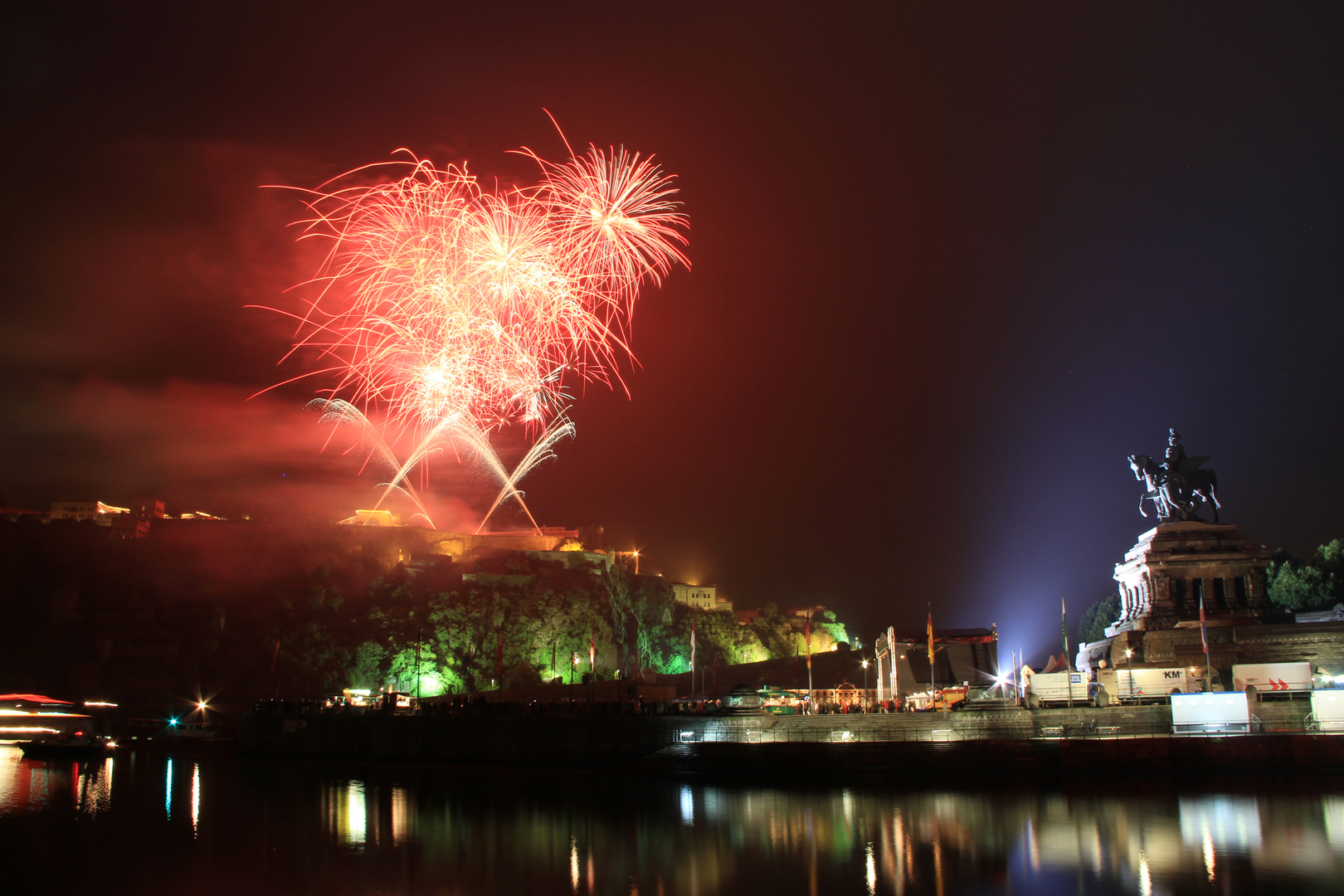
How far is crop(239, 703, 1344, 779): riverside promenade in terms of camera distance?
1143 inches

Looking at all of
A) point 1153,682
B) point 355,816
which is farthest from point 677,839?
point 1153,682

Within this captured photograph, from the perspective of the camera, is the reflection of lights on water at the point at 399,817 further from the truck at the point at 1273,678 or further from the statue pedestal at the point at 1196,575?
the statue pedestal at the point at 1196,575

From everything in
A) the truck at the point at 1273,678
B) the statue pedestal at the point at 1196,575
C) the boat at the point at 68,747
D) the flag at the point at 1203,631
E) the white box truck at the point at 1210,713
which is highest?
the statue pedestal at the point at 1196,575

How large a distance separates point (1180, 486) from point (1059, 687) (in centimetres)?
1846

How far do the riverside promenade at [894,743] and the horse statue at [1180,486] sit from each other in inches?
751

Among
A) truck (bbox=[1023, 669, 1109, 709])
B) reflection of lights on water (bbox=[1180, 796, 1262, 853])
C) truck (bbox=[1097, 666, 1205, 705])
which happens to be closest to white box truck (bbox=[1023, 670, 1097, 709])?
truck (bbox=[1023, 669, 1109, 709])

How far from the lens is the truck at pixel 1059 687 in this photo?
117 ft

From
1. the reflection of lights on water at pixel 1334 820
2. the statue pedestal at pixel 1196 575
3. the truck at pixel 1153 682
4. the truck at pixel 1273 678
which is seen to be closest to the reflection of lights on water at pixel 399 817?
the reflection of lights on water at pixel 1334 820

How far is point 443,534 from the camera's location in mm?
90000

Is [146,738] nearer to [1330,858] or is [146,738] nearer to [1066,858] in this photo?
[1066,858]

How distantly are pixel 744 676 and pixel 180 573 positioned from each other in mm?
48413

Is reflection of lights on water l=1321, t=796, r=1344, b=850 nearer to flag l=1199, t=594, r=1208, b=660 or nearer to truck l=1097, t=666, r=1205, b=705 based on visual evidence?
flag l=1199, t=594, r=1208, b=660

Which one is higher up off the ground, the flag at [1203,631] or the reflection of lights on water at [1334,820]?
the flag at [1203,631]

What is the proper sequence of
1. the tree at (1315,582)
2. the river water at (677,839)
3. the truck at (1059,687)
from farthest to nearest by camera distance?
the tree at (1315,582), the truck at (1059,687), the river water at (677,839)
